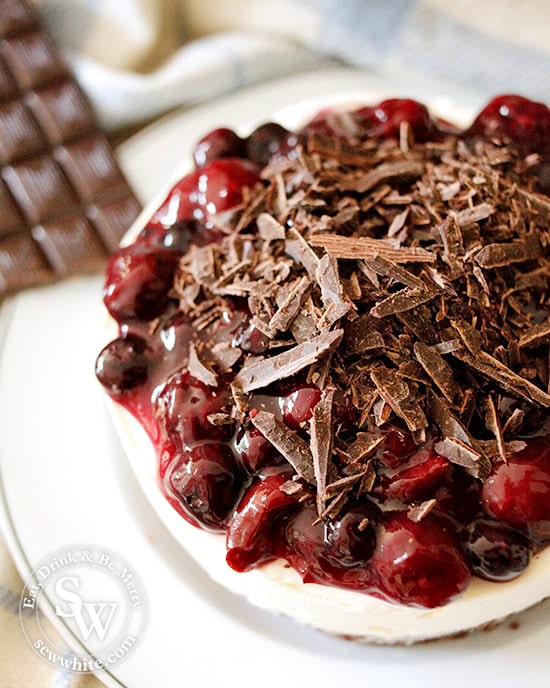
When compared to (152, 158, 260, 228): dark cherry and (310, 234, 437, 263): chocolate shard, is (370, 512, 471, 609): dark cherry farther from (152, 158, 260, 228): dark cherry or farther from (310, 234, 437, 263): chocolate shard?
(152, 158, 260, 228): dark cherry

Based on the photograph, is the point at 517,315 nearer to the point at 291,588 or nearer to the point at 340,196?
the point at 340,196

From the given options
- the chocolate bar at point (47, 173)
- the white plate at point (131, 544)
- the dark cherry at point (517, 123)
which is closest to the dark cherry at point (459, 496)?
the white plate at point (131, 544)

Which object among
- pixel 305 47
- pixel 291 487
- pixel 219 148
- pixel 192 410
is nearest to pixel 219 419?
pixel 192 410

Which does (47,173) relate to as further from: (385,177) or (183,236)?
(385,177)

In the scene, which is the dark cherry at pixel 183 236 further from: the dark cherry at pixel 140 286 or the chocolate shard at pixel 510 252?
the chocolate shard at pixel 510 252

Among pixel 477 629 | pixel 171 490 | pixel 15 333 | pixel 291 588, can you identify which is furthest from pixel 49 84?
pixel 477 629
